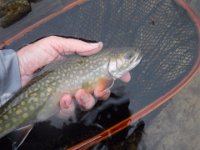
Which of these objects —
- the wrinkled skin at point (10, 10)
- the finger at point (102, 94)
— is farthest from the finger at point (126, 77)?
the wrinkled skin at point (10, 10)

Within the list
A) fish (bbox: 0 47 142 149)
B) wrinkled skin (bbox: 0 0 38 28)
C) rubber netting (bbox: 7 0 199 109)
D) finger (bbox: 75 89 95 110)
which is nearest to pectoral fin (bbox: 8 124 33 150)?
fish (bbox: 0 47 142 149)

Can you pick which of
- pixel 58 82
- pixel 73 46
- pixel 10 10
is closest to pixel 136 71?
pixel 73 46

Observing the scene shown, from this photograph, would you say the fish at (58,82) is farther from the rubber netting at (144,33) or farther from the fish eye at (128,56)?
the rubber netting at (144,33)

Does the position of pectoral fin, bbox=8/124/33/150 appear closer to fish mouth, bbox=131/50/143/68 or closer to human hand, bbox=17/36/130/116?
human hand, bbox=17/36/130/116

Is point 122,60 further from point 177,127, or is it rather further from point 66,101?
point 177,127

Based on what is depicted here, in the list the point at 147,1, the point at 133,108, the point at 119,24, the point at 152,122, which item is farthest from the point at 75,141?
the point at 147,1

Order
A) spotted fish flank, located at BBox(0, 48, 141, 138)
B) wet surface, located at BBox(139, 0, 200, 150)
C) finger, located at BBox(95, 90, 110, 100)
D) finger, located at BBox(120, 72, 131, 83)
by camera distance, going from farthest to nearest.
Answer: wet surface, located at BBox(139, 0, 200, 150) → finger, located at BBox(120, 72, 131, 83) → finger, located at BBox(95, 90, 110, 100) → spotted fish flank, located at BBox(0, 48, 141, 138)

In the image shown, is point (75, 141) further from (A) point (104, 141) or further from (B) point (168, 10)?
(B) point (168, 10)
